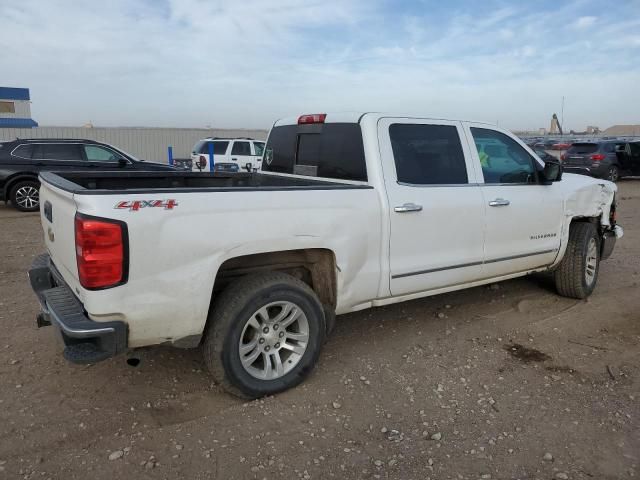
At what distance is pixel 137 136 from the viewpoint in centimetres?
3066

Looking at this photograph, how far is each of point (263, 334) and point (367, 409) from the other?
0.80 meters

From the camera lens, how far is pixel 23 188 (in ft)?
38.0

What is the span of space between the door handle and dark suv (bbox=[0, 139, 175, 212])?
847cm

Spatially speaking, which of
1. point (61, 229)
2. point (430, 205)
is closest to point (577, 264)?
point (430, 205)

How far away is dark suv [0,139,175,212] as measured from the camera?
11.5 m

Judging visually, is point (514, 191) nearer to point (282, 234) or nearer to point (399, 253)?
point (399, 253)

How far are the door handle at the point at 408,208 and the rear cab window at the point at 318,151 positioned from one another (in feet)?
1.08

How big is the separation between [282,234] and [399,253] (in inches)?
40.0

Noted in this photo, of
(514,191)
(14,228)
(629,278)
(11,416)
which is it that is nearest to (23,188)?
(14,228)

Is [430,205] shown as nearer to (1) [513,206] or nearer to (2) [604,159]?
(1) [513,206]

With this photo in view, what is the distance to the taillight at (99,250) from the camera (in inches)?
106

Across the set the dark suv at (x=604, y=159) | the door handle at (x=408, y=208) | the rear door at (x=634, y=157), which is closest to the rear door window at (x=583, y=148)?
the dark suv at (x=604, y=159)

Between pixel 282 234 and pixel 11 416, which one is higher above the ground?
pixel 282 234

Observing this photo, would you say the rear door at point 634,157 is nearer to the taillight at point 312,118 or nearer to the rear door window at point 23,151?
the taillight at point 312,118
